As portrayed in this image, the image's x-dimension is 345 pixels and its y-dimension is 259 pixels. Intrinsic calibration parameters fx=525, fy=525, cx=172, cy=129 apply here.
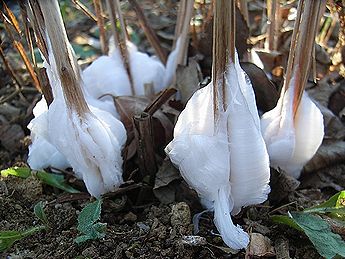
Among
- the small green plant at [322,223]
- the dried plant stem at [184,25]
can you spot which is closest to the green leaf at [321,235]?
the small green plant at [322,223]

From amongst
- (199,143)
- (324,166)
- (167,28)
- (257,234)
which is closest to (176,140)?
(199,143)

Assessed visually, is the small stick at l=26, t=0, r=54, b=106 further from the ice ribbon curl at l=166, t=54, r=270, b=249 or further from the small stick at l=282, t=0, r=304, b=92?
the small stick at l=282, t=0, r=304, b=92

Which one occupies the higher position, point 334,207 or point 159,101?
point 159,101

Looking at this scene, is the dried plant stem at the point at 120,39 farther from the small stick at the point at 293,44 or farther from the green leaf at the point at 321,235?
the green leaf at the point at 321,235

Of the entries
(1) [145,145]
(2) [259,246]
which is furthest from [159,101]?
(2) [259,246]

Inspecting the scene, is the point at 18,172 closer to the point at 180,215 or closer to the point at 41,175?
the point at 41,175

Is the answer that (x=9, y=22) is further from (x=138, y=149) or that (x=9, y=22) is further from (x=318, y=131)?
(x=318, y=131)
